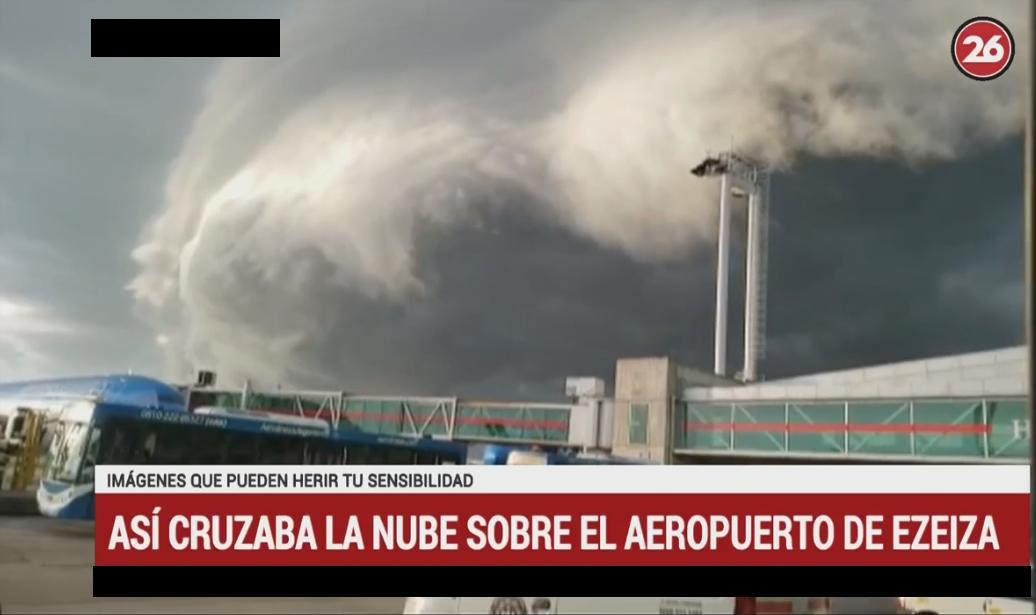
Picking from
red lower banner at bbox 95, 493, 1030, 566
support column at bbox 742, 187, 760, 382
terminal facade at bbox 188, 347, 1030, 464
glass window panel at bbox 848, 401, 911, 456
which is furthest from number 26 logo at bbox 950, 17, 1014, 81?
support column at bbox 742, 187, 760, 382

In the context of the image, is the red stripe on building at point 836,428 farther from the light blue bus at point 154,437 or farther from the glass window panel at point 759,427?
the light blue bus at point 154,437

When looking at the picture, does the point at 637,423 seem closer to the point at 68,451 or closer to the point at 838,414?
the point at 838,414

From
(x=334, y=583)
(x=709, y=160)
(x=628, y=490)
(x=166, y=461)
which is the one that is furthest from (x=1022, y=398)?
(x=166, y=461)

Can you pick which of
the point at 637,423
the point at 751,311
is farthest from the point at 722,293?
the point at 637,423

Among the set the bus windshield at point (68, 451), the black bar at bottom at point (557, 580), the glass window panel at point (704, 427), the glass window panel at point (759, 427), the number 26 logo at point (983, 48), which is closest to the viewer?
the black bar at bottom at point (557, 580)

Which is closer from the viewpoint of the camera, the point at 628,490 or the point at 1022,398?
the point at 628,490

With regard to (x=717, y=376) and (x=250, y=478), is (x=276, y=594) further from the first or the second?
(x=717, y=376)

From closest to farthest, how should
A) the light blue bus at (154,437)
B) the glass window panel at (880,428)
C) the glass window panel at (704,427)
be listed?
the glass window panel at (880,428) < the light blue bus at (154,437) < the glass window panel at (704,427)

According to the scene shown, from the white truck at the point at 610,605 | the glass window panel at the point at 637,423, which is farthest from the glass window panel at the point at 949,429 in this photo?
the glass window panel at the point at 637,423
